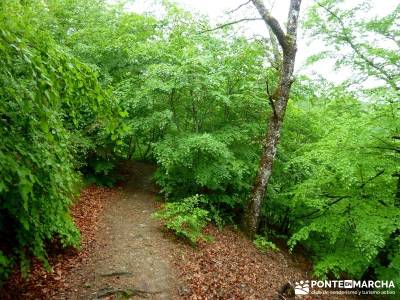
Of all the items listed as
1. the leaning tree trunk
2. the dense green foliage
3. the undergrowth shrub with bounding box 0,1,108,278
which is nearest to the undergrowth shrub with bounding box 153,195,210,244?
the dense green foliage

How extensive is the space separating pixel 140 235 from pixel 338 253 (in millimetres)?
5226

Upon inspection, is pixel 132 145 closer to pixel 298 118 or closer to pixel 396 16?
pixel 298 118

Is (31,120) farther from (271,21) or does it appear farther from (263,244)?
(263,244)

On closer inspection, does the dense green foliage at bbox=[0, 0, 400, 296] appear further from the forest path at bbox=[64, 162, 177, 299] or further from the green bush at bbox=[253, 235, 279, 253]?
the forest path at bbox=[64, 162, 177, 299]

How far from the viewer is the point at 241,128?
35.0 ft

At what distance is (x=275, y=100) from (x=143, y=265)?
5.80 metres

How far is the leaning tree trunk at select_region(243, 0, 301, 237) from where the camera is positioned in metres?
9.30

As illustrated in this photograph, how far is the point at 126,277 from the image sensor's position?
625 cm

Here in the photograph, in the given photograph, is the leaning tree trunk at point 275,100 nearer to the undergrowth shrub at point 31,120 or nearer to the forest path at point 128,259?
the forest path at point 128,259

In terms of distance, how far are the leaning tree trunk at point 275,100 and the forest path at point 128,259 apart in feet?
9.83

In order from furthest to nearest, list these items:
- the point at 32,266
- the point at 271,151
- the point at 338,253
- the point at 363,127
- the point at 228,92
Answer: the point at 228,92
the point at 271,151
the point at 338,253
the point at 363,127
the point at 32,266

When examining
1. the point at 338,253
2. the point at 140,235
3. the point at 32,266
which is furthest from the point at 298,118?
the point at 32,266

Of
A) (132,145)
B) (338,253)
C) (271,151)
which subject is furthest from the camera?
(132,145)

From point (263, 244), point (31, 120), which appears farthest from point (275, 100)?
point (31, 120)
